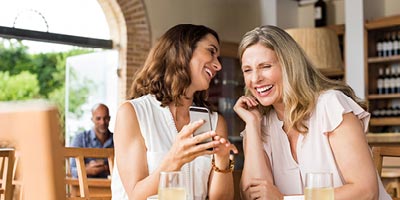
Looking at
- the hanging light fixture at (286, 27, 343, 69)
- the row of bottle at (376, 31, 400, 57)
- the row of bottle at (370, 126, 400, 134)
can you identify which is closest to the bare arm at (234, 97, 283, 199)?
the hanging light fixture at (286, 27, 343, 69)

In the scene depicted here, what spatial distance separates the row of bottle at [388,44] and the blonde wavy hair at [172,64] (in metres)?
4.99

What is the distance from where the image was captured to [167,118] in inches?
94.0

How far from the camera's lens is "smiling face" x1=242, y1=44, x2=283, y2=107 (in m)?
2.18

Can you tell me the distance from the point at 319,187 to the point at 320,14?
21.9 feet

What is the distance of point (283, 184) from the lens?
2.17m

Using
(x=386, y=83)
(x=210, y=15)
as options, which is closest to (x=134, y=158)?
(x=386, y=83)

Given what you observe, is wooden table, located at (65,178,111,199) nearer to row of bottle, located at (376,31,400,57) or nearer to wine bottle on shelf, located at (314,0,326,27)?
row of bottle, located at (376,31,400,57)

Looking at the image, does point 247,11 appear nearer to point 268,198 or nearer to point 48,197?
point 268,198

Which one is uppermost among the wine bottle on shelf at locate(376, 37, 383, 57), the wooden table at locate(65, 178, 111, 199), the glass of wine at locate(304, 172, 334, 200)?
the wine bottle on shelf at locate(376, 37, 383, 57)

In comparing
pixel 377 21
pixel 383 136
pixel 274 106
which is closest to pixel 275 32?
pixel 274 106

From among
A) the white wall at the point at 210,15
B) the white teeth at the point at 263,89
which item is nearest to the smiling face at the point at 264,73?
the white teeth at the point at 263,89

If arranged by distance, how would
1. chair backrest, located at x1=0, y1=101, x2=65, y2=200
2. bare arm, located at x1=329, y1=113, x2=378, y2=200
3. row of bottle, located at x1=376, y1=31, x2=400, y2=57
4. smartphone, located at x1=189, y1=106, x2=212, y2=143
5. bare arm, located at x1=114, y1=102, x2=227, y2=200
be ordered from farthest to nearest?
row of bottle, located at x1=376, y1=31, x2=400, y2=57 < bare arm, located at x1=329, y1=113, x2=378, y2=200 < bare arm, located at x1=114, y1=102, x2=227, y2=200 < smartphone, located at x1=189, y1=106, x2=212, y2=143 < chair backrest, located at x1=0, y1=101, x2=65, y2=200

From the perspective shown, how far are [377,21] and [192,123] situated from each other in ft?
19.0

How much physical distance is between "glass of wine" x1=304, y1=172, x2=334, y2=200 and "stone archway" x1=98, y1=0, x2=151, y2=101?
17.6 feet
